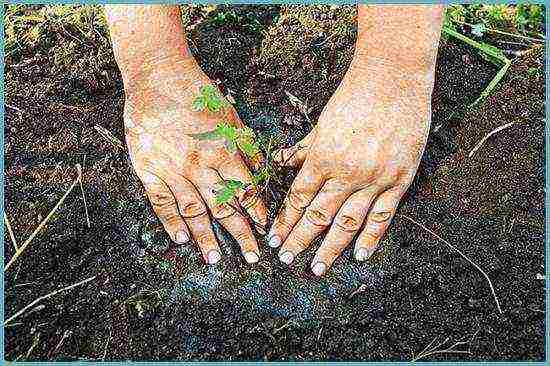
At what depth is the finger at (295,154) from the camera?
2330mm

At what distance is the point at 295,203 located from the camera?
2.31 metres

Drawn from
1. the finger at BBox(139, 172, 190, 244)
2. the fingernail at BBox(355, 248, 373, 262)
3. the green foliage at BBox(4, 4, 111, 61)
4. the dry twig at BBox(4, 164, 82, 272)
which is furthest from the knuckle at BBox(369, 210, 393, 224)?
the green foliage at BBox(4, 4, 111, 61)

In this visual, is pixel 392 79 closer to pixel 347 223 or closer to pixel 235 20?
pixel 347 223

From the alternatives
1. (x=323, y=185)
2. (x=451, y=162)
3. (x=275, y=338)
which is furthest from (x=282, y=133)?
(x=275, y=338)

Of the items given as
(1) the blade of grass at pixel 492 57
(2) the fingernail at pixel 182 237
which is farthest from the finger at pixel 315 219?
(1) the blade of grass at pixel 492 57

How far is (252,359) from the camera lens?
2.12 metres

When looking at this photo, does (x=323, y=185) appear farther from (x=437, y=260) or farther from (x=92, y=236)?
(x=92, y=236)

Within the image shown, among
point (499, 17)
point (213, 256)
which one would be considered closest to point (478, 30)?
point (499, 17)

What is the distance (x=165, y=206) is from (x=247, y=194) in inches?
10.5

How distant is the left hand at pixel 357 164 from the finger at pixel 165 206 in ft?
0.96

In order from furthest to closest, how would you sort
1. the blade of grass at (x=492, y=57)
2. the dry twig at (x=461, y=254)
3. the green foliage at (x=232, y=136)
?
the blade of grass at (x=492, y=57) < the dry twig at (x=461, y=254) < the green foliage at (x=232, y=136)

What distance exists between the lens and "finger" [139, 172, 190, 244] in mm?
2299

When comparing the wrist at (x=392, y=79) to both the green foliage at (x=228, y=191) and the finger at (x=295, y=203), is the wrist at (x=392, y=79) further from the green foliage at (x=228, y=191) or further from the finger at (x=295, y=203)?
the green foliage at (x=228, y=191)

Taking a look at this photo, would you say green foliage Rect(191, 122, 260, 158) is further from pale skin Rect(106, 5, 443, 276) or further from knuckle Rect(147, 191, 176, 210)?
knuckle Rect(147, 191, 176, 210)
